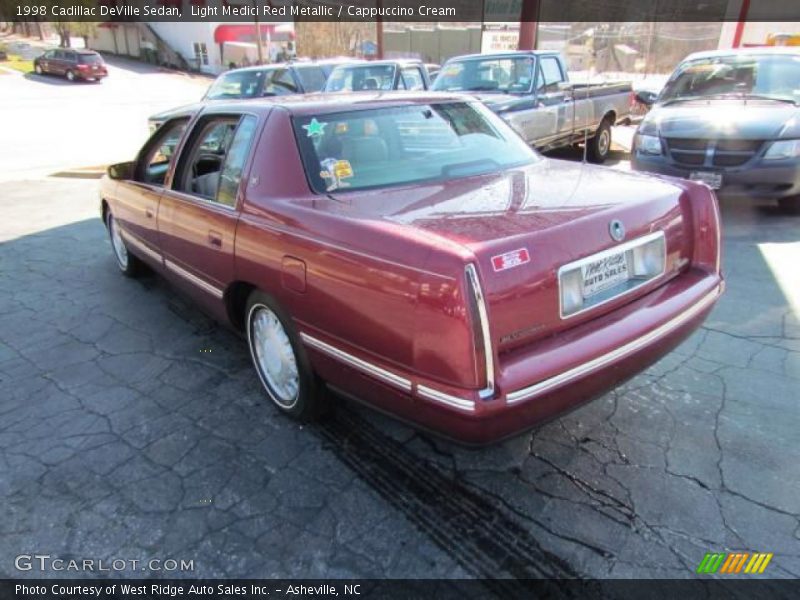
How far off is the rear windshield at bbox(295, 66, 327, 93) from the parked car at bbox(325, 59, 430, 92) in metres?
0.42

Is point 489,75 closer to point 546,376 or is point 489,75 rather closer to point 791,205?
point 791,205

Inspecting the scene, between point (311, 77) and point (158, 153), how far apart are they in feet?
22.4

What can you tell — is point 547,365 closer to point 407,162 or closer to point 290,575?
point 290,575

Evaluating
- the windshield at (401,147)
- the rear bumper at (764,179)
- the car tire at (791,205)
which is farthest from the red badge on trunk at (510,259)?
the car tire at (791,205)

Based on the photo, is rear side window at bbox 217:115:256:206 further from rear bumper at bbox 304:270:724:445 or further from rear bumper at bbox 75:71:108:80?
rear bumper at bbox 75:71:108:80

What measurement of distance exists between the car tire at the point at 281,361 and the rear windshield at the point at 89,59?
36.1 meters

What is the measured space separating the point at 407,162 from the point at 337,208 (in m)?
0.66

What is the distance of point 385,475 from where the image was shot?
2592mm

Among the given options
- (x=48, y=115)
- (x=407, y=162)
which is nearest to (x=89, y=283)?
(x=407, y=162)

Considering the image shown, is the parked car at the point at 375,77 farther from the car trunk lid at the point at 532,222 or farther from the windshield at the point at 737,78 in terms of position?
the car trunk lid at the point at 532,222

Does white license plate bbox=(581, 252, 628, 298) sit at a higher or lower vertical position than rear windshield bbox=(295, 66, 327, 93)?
lower

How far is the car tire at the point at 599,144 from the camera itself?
942 cm

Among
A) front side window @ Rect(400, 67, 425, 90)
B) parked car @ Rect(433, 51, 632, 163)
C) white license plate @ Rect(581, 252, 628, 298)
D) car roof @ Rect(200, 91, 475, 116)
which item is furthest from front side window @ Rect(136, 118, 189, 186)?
front side window @ Rect(400, 67, 425, 90)

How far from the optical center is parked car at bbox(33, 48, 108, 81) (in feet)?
106
